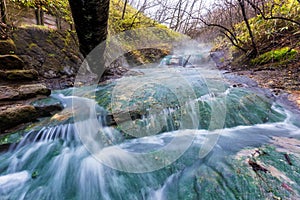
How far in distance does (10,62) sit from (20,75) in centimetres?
39

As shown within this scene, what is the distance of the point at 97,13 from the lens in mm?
1964

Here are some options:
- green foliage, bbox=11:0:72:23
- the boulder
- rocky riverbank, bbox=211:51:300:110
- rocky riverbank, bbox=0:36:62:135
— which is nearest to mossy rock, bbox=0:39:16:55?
rocky riverbank, bbox=0:36:62:135

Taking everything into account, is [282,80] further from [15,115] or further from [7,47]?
[7,47]

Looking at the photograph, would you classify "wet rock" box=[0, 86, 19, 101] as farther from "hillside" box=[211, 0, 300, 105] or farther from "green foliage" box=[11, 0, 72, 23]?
"hillside" box=[211, 0, 300, 105]

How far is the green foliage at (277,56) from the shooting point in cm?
459

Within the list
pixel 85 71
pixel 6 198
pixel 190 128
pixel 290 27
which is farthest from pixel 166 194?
pixel 290 27

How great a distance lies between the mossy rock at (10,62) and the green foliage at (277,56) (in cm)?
692

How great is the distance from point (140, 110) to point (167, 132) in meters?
0.58

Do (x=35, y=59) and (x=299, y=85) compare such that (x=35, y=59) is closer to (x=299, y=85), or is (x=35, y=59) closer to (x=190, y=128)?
(x=190, y=128)

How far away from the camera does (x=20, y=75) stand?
4066 mm

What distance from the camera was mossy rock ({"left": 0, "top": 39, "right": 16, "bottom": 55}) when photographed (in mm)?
4283

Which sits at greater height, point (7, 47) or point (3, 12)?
point (3, 12)

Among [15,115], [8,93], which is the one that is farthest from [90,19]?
[8,93]

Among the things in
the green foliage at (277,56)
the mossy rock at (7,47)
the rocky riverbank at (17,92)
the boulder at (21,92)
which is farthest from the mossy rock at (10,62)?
the green foliage at (277,56)
